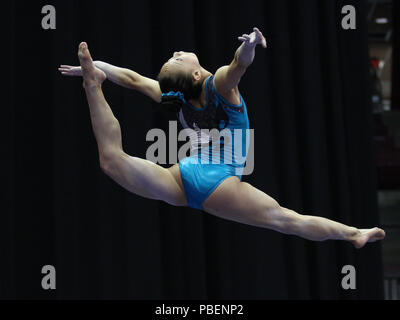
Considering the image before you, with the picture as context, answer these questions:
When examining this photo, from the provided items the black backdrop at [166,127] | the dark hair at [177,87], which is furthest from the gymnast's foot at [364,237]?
the black backdrop at [166,127]

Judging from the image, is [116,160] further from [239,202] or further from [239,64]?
[239,64]

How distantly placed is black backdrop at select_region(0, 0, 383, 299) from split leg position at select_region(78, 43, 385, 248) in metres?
1.15

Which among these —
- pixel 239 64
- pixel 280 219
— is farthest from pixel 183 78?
pixel 280 219

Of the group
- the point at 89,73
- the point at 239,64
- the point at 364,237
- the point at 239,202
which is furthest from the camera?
the point at 364,237

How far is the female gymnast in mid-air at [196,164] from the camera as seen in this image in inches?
98.0

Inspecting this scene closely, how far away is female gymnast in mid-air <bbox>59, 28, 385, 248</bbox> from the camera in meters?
2.49

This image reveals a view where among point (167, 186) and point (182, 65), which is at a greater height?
point (182, 65)

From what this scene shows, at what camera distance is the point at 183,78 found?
249 cm

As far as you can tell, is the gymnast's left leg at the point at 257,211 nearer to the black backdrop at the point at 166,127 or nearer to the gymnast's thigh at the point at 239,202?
the gymnast's thigh at the point at 239,202

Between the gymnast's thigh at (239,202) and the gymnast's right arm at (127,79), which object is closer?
the gymnast's thigh at (239,202)

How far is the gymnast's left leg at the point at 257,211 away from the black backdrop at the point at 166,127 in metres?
1.23

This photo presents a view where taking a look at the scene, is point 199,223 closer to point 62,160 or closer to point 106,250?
point 106,250

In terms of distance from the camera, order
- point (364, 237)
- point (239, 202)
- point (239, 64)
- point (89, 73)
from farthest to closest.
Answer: point (364, 237) < point (239, 202) < point (89, 73) < point (239, 64)

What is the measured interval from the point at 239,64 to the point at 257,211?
624 mm
